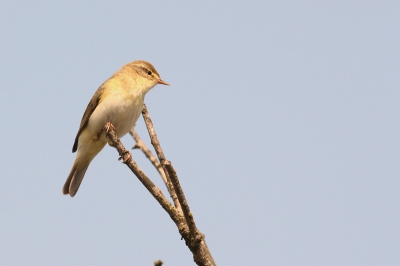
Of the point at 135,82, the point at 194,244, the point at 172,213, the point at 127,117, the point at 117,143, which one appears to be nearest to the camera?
the point at 194,244

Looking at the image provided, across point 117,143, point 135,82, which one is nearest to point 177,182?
point 117,143

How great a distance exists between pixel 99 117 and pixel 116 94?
0.37m

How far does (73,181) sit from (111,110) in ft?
4.90

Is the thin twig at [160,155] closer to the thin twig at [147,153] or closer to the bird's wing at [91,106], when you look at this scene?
the thin twig at [147,153]

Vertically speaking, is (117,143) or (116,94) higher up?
(116,94)

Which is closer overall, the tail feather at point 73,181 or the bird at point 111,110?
the bird at point 111,110

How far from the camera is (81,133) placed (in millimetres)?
7297

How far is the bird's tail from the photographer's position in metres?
7.47

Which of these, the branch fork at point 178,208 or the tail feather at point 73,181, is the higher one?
the tail feather at point 73,181

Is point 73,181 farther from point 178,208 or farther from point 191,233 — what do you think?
point 191,233

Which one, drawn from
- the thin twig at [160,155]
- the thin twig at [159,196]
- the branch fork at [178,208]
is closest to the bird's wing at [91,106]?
the thin twig at [160,155]

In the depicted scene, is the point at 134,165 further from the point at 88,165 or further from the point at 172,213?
the point at 88,165

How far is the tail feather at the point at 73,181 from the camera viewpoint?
24.5 ft

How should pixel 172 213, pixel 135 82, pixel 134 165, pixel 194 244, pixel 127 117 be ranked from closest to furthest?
1. pixel 194 244
2. pixel 172 213
3. pixel 134 165
4. pixel 127 117
5. pixel 135 82
